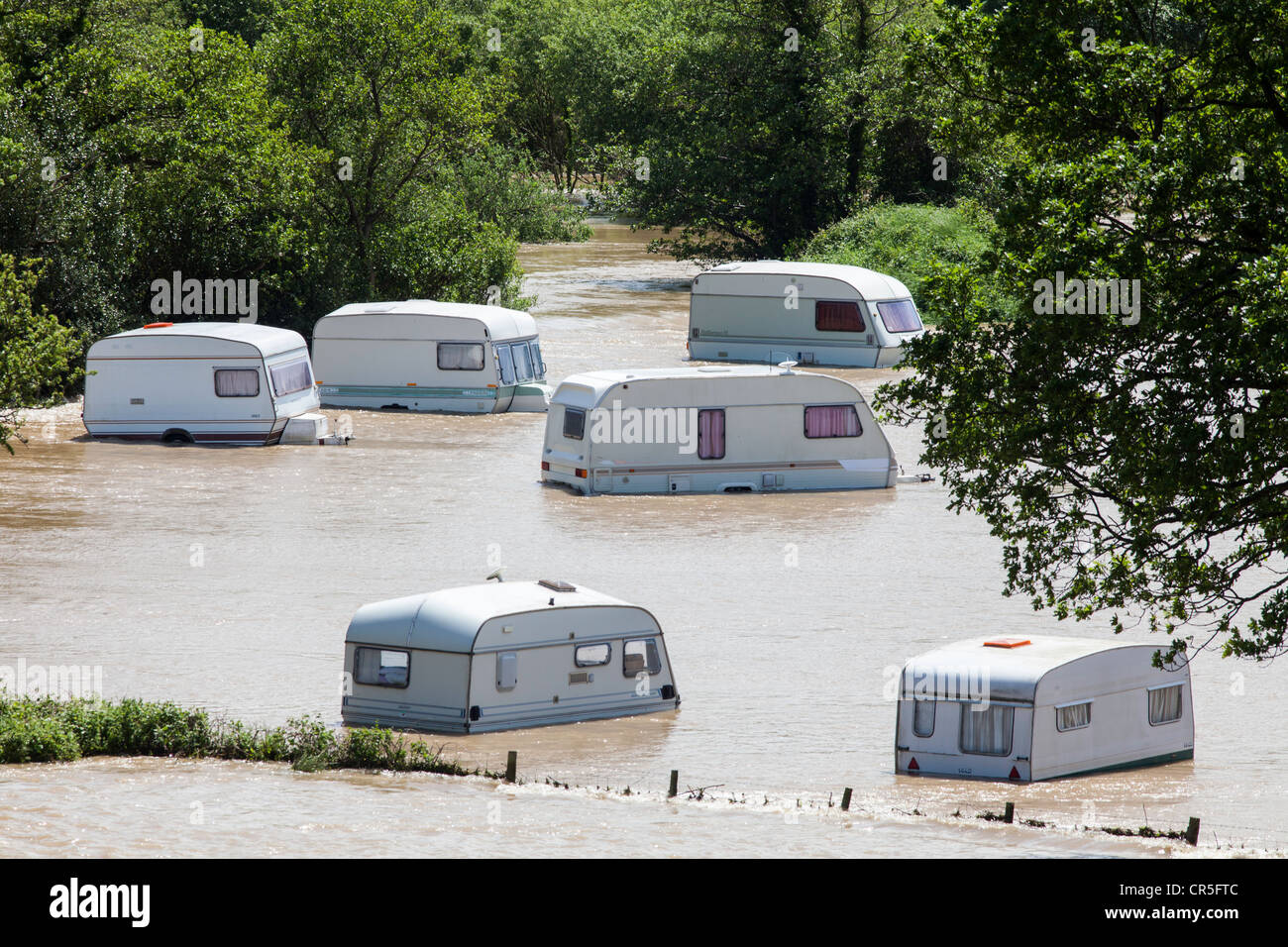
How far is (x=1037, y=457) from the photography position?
1352 centimetres

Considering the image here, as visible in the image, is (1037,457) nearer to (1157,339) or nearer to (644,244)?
(1157,339)

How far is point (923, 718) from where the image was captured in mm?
16078

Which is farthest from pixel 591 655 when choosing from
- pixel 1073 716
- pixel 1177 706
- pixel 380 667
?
pixel 1177 706

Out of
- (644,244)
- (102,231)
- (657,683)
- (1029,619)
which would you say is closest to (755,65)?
(644,244)

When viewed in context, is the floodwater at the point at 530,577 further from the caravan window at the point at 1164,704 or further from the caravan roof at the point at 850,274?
the caravan roof at the point at 850,274

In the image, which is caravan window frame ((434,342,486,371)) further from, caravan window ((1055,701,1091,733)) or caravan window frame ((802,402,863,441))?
caravan window ((1055,701,1091,733))

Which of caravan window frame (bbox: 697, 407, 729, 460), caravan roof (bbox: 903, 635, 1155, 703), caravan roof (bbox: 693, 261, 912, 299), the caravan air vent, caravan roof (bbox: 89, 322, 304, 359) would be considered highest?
caravan roof (bbox: 693, 261, 912, 299)

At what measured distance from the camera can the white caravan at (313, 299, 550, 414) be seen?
122 feet

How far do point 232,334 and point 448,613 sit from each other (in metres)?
18.3

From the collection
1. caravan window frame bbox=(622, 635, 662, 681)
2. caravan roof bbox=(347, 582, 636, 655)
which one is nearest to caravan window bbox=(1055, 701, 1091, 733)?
caravan window frame bbox=(622, 635, 662, 681)

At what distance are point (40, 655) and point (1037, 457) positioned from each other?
1265 cm

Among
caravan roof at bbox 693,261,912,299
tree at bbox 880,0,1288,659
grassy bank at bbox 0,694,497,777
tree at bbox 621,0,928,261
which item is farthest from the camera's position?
tree at bbox 621,0,928,261

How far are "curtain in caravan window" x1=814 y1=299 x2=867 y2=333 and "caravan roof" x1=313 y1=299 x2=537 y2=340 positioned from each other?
999 cm

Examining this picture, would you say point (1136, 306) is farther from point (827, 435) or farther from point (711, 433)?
point (827, 435)
